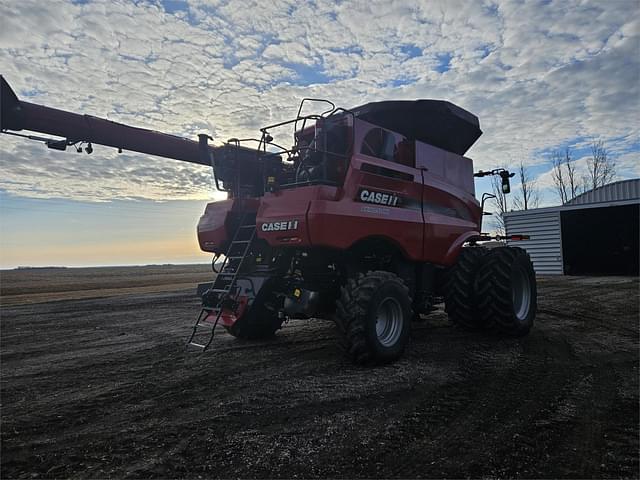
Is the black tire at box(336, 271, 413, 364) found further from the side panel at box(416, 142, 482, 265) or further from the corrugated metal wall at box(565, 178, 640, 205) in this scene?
the corrugated metal wall at box(565, 178, 640, 205)

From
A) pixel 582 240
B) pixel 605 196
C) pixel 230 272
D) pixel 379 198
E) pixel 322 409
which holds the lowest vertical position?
pixel 322 409

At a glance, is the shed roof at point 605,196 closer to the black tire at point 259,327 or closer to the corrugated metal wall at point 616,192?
the corrugated metal wall at point 616,192

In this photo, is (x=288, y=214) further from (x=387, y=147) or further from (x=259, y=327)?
(x=259, y=327)

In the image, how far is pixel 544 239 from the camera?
68.0ft

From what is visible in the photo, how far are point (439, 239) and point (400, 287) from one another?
1604 millimetres

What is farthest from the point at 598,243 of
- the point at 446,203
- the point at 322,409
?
the point at 322,409

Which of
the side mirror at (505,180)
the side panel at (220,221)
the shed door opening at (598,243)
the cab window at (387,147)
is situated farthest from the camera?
the shed door opening at (598,243)

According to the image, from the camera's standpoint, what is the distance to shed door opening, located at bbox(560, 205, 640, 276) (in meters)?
19.5

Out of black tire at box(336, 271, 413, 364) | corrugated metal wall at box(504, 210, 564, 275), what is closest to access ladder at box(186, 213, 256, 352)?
black tire at box(336, 271, 413, 364)

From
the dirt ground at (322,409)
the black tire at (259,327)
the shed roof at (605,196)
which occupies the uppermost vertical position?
the shed roof at (605,196)

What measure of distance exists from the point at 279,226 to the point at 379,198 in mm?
1379

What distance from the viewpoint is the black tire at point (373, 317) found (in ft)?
16.5

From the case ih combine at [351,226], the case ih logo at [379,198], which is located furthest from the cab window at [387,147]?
the case ih logo at [379,198]

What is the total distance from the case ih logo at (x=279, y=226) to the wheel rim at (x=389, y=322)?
149cm
